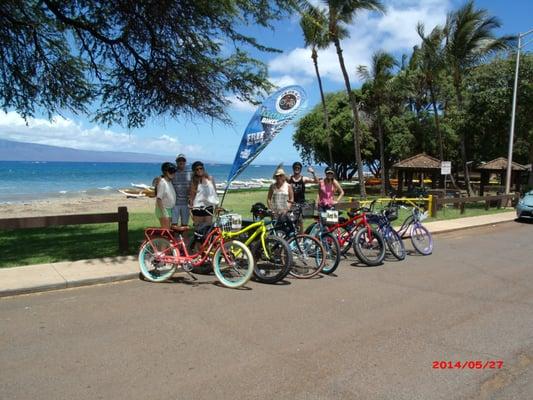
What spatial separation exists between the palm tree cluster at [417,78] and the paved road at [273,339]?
7335 millimetres

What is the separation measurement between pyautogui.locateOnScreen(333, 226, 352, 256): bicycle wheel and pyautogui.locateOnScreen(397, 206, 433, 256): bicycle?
1454mm

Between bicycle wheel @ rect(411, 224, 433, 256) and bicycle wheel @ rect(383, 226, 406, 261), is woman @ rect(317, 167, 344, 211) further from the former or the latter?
bicycle wheel @ rect(411, 224, 433, 256)

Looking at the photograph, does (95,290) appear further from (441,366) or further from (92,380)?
(441,366)

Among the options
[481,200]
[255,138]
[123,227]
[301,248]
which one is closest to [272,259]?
[301,248]

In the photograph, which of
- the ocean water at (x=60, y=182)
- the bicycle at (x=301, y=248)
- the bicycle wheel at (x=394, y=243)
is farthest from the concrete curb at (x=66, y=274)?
the ocean water at (x=60, y=182)

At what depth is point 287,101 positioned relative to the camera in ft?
28.8

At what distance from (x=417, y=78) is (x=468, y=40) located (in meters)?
11.5

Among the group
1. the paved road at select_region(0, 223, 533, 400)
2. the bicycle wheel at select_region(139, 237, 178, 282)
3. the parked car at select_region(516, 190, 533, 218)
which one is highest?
the parked car at select_region(516, 190, 533, 218)

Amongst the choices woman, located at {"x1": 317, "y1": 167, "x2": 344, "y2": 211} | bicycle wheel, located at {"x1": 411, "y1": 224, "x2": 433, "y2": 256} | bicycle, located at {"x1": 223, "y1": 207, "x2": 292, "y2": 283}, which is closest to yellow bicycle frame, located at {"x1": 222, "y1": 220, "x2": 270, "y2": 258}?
bicycle, located at {"x1": 223, "y1": 207, "x2": 292, "y2": 283}

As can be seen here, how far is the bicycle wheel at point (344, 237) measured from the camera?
29.1 feet

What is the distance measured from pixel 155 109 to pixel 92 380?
31.6 feet

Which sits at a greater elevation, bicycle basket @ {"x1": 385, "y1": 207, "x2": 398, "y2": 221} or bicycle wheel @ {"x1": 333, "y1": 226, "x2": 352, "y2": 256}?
bicycle basket @ {"x1": 385, "y1": 207, "x2": 398, "y2": 221}

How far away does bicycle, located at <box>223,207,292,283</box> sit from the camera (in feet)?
22.8

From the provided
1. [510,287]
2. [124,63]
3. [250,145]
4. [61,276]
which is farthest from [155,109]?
[510,287]
